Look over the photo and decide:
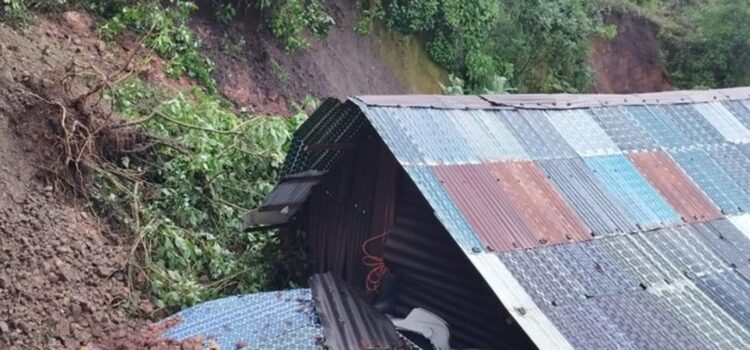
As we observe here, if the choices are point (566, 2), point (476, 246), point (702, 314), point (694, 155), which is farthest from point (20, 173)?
point (566, 2)

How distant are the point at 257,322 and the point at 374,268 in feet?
3.66

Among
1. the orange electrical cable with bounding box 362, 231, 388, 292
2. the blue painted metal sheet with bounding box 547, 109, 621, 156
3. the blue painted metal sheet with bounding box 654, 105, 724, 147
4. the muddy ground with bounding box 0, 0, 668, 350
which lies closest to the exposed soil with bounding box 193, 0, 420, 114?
the muddy ground with bounding box 0, 0, 668, 350

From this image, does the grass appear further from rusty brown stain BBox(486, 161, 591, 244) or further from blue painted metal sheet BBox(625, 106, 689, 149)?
rusty brown stain BBox(486, 161, 591, 244)

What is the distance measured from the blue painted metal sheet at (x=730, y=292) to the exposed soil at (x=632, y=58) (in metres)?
15.2

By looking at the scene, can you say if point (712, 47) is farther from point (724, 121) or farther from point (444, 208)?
point (444, 208)

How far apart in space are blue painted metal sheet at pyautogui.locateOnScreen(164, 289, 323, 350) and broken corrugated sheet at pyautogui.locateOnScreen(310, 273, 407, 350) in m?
0.08

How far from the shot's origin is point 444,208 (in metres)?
4.99

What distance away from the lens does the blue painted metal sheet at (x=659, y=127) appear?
7.08 m

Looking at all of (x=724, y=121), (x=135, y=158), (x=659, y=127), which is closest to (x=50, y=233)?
(x=135, y=158)

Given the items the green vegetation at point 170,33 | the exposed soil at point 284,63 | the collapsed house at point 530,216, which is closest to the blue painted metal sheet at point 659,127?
the collapsed house at point 530,216

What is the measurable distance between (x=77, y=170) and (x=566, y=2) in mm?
11754

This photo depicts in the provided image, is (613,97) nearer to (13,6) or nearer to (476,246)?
(476,246)

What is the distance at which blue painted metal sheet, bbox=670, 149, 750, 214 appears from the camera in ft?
21.3

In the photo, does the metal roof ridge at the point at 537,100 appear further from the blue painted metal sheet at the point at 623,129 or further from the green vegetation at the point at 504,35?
the green vegetation at the point at 504,35
